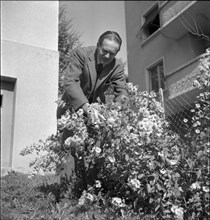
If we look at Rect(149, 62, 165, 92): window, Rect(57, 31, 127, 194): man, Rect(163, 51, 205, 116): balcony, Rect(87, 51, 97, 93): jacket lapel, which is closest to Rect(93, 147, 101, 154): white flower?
Rect(57, 31, 127, 194): man

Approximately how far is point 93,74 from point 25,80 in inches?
154

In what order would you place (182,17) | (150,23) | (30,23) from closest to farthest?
(30,23), (182,17), (150,23)

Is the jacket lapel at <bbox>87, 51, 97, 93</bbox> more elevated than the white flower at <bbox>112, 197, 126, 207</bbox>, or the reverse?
the jacket lapel at <bbox>87, 51, 97, 93</bbox>

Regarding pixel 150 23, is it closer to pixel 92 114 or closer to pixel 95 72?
pixel 95 72

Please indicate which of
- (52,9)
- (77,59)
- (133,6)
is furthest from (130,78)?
(77,59)

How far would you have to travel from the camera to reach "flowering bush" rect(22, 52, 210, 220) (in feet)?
8.16

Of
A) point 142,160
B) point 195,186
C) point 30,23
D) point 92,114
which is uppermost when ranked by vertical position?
point 30,23

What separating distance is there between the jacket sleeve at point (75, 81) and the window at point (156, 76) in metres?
10.8

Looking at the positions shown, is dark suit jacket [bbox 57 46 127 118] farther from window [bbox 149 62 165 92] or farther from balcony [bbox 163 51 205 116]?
window [bbox 149 62 165 92]

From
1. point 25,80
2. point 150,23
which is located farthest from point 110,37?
point 150,23

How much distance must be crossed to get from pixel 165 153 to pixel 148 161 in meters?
0.13

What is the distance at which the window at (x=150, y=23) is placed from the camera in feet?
50.1

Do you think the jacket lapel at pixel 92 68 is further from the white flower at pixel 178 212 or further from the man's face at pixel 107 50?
the white flower at pixel 178 212

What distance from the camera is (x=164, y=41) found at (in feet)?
46.8
